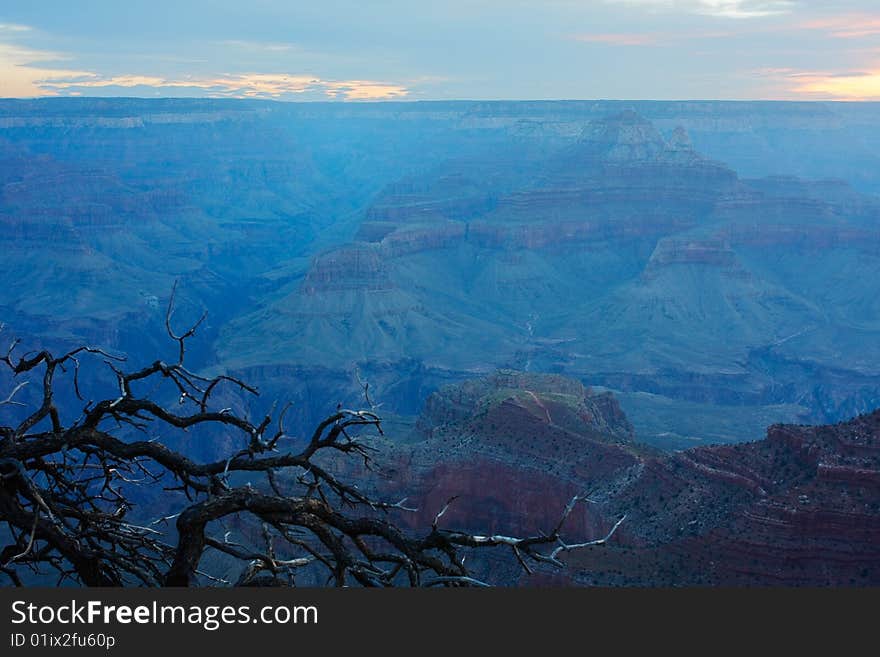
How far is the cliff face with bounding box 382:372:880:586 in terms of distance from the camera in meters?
27.0

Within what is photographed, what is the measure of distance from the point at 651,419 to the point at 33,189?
103818mm

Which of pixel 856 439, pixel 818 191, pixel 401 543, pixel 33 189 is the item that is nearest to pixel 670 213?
pixel 818 191

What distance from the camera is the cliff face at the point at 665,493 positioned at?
27.0 meters

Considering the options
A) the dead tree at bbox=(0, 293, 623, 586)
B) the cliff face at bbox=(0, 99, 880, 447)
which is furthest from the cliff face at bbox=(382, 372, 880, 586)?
the cliff face at bbox=(0, 99, 880, 447)

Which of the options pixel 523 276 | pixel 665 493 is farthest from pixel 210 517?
pixel 523 276

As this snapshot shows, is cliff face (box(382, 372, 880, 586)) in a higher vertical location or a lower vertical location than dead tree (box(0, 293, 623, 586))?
lower

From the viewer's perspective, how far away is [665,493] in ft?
107

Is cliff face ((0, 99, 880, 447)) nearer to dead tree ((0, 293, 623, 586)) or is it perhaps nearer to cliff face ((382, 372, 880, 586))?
cliff face ((382, 372, 880, 586))

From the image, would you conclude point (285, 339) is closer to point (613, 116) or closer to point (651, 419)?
point (651, 419)

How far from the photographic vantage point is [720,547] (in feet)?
91.3

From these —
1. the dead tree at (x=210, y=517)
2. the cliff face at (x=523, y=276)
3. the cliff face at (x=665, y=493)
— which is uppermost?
the dead tree at (x=210, y=517)

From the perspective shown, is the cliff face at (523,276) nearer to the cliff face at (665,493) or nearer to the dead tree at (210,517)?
the cliff face at (665,493)

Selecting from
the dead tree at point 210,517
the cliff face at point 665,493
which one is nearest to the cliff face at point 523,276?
the cliff face at point 665,493

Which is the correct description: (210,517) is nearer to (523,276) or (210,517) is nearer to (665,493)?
(665,493)
